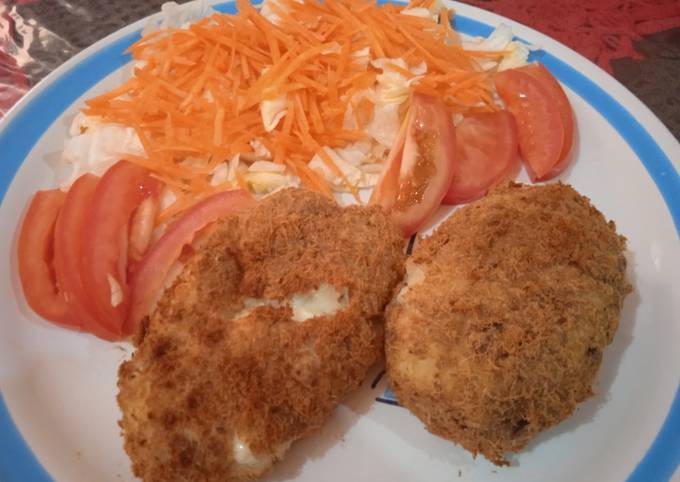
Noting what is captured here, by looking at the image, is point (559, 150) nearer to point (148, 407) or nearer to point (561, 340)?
point (561, 340)

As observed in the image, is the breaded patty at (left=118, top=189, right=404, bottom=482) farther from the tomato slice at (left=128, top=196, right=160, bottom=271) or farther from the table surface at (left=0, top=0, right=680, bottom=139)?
the table surface at (left=0, top=0, right=680, bottom=139)

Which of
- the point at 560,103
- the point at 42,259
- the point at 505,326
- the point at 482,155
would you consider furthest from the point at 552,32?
the point at 42,259

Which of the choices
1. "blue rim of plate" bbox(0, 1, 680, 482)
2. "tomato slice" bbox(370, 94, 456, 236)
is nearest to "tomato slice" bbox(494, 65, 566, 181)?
"blue rim of plate" bbox(0, 1, 680, 482)

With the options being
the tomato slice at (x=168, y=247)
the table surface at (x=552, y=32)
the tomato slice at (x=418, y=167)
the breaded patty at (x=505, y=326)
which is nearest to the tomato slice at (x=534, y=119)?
the tomato slice at (x=418, y=167)

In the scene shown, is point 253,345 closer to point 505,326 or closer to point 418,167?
point 505,326

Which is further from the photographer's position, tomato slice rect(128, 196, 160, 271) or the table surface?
the table surface

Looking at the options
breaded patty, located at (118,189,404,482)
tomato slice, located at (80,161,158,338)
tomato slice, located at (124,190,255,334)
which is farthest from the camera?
tomato slice, located at (124,190,255,334)
